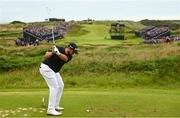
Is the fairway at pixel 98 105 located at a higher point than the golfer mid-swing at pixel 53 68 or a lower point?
lower

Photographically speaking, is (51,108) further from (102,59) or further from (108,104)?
(102,59)

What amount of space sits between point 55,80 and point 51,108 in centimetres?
80

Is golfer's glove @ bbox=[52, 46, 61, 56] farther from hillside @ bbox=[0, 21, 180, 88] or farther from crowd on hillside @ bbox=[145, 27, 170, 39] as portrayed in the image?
crowd on hillside @ bbox=[145, 27, 170, 39]

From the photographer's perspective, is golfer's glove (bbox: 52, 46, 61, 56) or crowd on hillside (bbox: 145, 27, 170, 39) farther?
crowd on hillside (bbox: 145, 27, 170, 39)

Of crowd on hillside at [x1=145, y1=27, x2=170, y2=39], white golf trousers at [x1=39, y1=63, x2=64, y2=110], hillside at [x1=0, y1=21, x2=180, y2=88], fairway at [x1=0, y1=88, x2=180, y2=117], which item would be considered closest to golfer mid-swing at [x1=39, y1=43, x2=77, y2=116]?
white golf trousers at [x1=39, y1=63, x2=64, y2=110]

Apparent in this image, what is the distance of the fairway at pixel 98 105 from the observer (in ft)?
41.3

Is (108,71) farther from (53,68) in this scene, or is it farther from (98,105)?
(53,68)

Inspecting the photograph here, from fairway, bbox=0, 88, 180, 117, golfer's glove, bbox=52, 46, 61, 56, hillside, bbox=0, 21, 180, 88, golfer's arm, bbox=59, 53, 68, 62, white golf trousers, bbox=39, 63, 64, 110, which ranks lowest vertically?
hillside, bbox=0, 21, 180, 88

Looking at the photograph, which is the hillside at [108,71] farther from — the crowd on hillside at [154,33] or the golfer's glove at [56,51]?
the crowd on hillside at [154,33]

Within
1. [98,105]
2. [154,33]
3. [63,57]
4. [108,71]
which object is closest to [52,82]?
[63,57]

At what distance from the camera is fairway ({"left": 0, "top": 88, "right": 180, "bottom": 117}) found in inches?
495

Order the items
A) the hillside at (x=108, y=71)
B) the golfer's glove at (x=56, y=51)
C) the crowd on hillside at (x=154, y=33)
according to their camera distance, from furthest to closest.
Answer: the crowd on hillside at (x=154, y=33), the hillside at (x=108, y=71), the golfer's glove at (x=56, y=51)

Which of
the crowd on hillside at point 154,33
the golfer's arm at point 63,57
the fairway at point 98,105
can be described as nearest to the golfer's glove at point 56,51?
the golfer's arm at point 63,57

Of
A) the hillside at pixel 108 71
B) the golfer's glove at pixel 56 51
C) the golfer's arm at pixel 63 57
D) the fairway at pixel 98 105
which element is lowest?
the hillside at pixel 108 71
